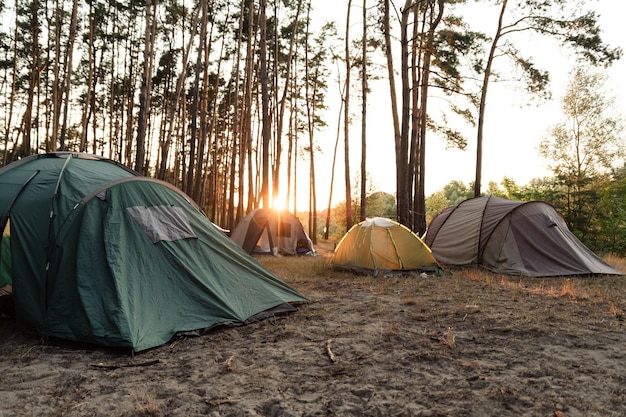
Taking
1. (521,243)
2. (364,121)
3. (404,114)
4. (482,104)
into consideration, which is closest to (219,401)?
(521,243)

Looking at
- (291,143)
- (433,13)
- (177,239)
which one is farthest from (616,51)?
(291,143)

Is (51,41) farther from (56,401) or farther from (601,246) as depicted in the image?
(601,246)

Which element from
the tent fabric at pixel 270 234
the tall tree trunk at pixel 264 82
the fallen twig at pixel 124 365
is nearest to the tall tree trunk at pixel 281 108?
the tent fabric at pixel 270 234

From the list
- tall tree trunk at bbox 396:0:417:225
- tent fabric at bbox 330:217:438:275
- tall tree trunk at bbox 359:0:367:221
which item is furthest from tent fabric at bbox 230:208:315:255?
tent fabric at bbox 330:217:438:275

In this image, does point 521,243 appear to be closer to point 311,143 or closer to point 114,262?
point 114,262

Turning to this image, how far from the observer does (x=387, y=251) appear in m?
9.00

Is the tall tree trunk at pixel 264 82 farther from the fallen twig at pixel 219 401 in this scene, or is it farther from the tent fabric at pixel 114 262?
the fallen twig at pixel 219 401

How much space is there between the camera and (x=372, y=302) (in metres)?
6.27

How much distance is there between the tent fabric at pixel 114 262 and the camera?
4.23 metres

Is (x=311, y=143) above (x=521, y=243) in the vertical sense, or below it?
above

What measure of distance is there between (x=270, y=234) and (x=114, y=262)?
9.45 metres

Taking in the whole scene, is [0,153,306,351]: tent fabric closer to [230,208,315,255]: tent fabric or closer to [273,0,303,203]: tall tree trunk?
[230,208,315,255]: tent fabric

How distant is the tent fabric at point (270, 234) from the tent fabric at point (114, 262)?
782 centimetres

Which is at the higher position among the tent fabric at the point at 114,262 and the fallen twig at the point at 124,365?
the tent fabric at the point at 114,262
